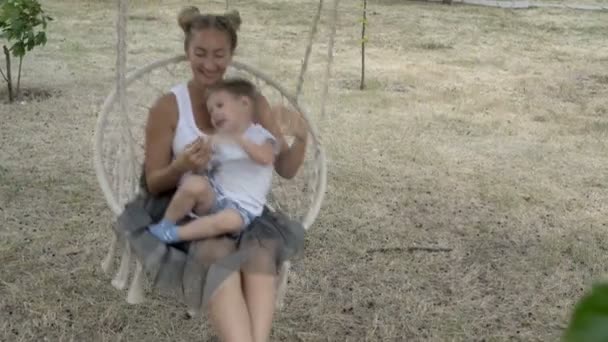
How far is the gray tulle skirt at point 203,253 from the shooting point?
153 cm

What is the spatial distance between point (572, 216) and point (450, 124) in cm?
126

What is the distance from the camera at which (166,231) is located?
5.31 feet

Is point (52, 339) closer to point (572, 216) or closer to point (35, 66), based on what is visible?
point (572, 216)

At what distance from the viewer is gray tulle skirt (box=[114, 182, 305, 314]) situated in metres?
1.53

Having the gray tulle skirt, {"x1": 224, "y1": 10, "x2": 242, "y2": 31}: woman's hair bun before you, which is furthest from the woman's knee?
{"x1": 224, "y1": 10, "x2": 242, "y2": 31}: woman's hair bun

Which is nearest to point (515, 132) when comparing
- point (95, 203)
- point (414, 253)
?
point (414, 253)

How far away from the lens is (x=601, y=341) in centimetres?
17

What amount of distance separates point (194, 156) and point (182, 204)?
0.10 metres

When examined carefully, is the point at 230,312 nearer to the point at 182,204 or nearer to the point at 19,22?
the point at 182,204

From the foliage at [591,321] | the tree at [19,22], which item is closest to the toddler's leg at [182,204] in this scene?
the foliage at [591,321]

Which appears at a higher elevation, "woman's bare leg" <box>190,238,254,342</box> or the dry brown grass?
"woman's bare leg" <box>190,238,254,342</box>

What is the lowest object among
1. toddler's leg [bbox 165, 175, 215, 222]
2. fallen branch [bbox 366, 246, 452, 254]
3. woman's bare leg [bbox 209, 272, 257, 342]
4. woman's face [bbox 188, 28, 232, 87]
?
fallen branch [bbox 366, 246, 452, 254]

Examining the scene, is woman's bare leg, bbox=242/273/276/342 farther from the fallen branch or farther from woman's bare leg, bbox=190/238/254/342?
the fallen branch

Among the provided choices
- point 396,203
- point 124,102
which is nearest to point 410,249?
point 396,203
